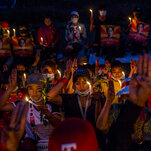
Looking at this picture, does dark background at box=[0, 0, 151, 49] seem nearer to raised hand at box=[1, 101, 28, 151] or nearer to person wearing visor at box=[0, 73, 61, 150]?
person wearing visor at box=[0, 73, 61, 150]

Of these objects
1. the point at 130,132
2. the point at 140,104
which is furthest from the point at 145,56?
the point at 130,132

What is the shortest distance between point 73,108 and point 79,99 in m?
0.19

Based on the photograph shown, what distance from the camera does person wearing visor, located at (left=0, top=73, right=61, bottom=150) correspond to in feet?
8.52

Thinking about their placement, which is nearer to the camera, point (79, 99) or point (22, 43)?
point (79, 99)

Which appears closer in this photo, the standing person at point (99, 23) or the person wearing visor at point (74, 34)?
the person wearing visor at point (74, 34)

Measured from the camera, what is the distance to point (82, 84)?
3.25 m

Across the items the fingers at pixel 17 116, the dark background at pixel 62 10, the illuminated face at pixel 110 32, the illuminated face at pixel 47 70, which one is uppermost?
the dark background at pixel 62 10

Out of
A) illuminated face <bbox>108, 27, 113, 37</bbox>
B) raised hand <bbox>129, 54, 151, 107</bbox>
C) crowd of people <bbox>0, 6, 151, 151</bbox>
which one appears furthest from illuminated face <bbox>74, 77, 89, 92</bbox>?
illuminated face <bbox>108, 27, 113, 37</bbox>

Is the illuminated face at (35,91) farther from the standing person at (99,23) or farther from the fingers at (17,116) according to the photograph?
the standing person at (99,23)

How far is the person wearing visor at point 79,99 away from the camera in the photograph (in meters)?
2.99

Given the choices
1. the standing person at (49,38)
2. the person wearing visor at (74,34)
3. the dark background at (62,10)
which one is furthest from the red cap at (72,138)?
the dark background at (62,10)

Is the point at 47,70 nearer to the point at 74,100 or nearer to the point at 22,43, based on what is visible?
the point at 74,100

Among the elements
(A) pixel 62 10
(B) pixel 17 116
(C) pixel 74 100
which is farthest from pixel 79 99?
(A) pixel 62 10

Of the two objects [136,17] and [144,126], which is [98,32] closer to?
[136,17]
